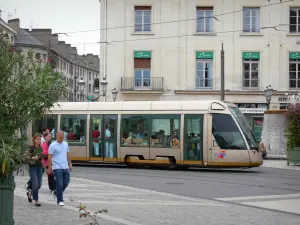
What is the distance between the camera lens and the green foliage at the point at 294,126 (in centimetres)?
2947

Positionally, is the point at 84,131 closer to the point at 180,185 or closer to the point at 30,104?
the point at 180,185

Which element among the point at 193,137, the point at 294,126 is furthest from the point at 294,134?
the point at 193,137

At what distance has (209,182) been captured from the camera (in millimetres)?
21000

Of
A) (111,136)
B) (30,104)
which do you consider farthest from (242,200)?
(111,136)

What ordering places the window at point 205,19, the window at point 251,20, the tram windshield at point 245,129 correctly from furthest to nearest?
the window at point 205,19, the window at point 251,20, the tram windshield at point 245,129

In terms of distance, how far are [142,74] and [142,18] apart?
4.08m

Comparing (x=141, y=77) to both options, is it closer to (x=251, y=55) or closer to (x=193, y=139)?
(x=251, y=55)

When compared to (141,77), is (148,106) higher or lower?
lower

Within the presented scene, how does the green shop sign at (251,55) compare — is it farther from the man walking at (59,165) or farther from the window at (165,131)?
the man walking at (59,165)

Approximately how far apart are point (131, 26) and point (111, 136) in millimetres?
19293

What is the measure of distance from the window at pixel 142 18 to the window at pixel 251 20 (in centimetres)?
672

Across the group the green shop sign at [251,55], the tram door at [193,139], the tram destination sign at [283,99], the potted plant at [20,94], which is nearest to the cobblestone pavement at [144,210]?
the potted plant at [20,94]

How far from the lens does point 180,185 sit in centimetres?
1986

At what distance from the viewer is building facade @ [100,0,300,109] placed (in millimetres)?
45000
